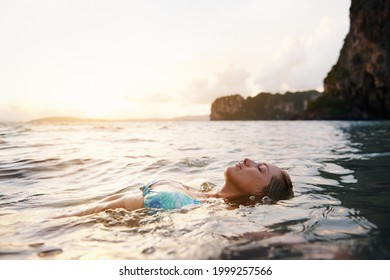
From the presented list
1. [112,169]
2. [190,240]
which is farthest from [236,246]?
[112,169]

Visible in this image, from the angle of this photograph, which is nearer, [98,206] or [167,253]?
[167,253]

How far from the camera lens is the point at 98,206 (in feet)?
13.2

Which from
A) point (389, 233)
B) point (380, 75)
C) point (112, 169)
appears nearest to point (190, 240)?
point (389, 233)

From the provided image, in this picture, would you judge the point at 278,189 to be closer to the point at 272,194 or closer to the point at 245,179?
the point at 272,194

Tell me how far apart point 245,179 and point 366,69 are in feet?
217

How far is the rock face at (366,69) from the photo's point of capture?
58.5m

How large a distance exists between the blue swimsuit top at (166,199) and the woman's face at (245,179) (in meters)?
0.68

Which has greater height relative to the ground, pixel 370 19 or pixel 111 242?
pixel 370 19

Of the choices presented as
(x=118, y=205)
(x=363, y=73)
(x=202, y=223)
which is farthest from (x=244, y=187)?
(x=363, y=73)
